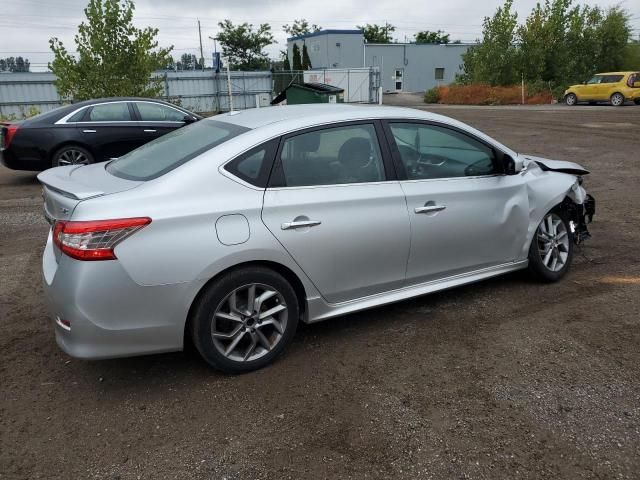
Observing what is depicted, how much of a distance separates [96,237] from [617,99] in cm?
3045

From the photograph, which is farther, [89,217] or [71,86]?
[71,86]

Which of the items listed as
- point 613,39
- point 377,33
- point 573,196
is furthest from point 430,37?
point 573,196

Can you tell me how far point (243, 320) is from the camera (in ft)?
10.9

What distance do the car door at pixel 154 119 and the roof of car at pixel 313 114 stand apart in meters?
6.32

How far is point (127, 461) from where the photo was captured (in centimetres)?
269

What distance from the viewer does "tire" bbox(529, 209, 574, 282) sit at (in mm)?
4625

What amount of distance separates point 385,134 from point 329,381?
5.70ft

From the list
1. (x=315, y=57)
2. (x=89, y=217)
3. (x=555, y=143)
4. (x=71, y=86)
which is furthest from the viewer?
(x=315, y=57)

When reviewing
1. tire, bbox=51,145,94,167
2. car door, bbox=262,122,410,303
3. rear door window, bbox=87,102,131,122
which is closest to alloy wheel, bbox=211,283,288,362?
car door, bbox=262,122,410,303

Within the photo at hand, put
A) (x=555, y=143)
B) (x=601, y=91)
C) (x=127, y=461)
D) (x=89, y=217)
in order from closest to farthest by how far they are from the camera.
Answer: (x=127, y=461), (x=89, y=217), (x=555, y=143), (x=601, y=91)

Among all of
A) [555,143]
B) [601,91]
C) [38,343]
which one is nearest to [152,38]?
[555,143]

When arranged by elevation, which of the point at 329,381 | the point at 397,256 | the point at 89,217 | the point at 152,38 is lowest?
the point at 329,381

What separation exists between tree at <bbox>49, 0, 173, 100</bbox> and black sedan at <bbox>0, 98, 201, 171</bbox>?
6882mm

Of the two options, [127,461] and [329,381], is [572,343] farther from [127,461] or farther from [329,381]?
[127,461]
